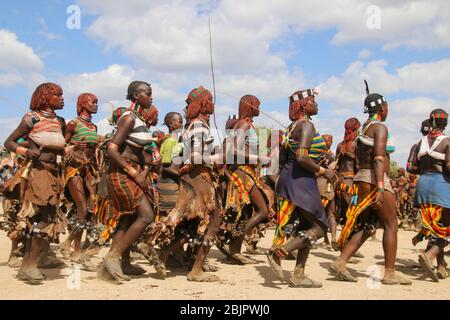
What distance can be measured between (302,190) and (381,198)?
1.02m

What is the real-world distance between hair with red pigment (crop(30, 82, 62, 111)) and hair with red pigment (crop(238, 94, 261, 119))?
2.67 m

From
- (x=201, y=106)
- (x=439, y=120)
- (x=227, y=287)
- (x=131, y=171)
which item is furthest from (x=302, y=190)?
(x=439, y=120)

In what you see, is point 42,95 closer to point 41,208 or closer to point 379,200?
point 41,208

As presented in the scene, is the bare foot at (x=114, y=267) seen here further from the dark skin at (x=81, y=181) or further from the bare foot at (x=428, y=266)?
the bare foot at (x=428, y=266)

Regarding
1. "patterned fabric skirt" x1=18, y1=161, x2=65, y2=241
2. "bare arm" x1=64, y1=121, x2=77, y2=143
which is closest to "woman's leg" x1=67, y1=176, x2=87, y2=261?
"bare arm" x1=64, y1=121, x2=77, y2=143

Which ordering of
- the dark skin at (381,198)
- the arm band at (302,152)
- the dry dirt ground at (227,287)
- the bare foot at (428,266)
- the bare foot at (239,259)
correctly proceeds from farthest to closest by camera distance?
the bare foot at (239,259) < the bare foot at (428,266) < the dark skin at (381,198) < the arm band at (302,152) < the dry dirt ground at (227,287)

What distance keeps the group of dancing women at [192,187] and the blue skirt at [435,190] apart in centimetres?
1

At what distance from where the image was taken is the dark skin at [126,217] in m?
5.22

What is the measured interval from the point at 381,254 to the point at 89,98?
5697mm

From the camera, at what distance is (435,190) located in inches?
249

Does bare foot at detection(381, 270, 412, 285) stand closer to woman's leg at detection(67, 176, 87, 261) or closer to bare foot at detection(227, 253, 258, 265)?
bare foot at detection(227, 253, 258, 265)

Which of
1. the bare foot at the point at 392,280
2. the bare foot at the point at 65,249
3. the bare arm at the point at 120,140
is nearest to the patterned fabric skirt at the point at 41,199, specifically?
the bare arm at the point at 120,140
